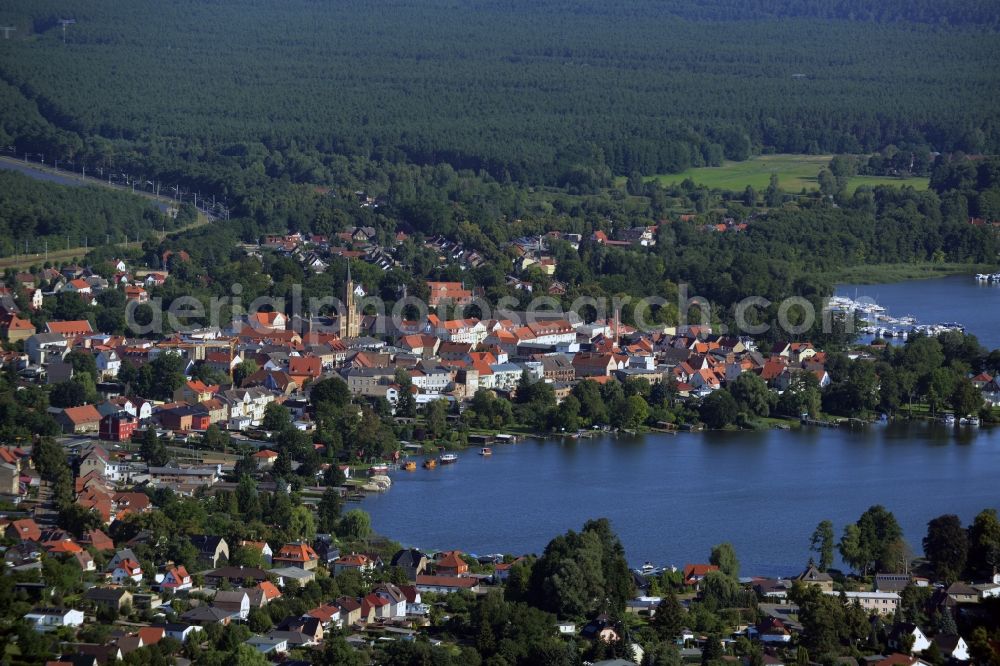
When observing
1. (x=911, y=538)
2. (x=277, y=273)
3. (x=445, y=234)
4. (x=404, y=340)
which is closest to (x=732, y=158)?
(x=445, y=234)

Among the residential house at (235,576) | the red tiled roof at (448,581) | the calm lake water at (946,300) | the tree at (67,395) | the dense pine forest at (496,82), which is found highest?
the dense pine forest at (496,82)

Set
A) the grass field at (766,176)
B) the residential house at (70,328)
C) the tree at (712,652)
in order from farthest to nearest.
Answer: the grass field at (766,176) → the residential house at (70,328) → the tree at (712,652)

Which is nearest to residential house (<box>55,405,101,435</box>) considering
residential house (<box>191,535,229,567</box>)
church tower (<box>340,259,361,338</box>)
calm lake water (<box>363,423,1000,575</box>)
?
calm lake water (<box>363,423,1000,575</box>)

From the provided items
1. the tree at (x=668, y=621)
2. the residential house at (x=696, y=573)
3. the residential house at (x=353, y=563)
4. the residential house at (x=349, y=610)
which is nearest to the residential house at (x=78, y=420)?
the residential house at (x=353, y=563)

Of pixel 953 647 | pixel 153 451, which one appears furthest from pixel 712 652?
pixel 153 451

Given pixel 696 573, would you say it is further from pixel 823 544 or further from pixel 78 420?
pixel 78 420

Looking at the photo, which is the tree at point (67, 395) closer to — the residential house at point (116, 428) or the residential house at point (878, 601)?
the residential house at point (116, 428)

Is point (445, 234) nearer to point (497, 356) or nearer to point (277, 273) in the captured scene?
point (277, 273)
